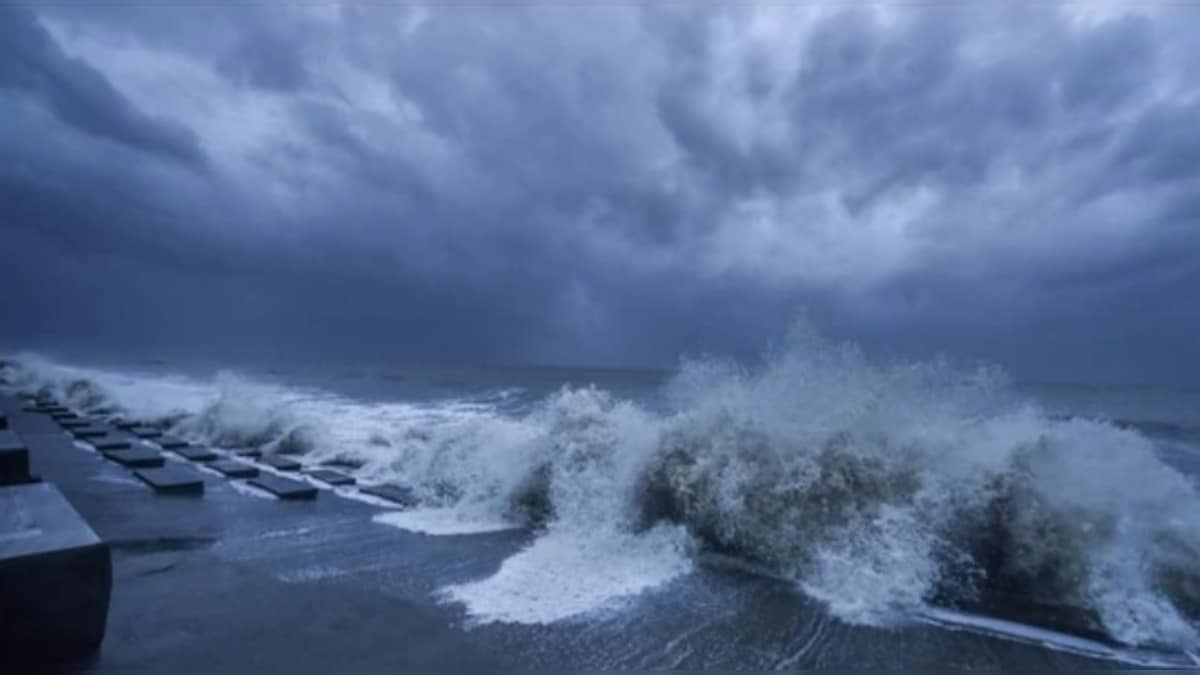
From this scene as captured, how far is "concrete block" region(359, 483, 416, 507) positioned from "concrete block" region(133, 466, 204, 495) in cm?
198

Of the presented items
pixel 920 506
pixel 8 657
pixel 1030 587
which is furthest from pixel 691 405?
pixel 8 657

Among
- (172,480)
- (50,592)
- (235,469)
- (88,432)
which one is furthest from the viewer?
(88,432)

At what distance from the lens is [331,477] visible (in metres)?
8.70

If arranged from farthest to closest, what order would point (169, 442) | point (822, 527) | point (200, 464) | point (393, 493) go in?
point (169, 442) < point (200, 464) < point (393, 493) < point (822, 527)

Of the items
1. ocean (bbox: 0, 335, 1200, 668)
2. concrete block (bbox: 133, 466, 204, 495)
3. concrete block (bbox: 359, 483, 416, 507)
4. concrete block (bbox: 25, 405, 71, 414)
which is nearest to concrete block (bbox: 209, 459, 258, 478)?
concrete block (bbox: 133, 466, 204, 495)

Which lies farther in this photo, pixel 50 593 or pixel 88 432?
pixel 88 432

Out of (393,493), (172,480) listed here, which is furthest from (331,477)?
(172,480)

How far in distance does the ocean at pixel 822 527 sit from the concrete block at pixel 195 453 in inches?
170

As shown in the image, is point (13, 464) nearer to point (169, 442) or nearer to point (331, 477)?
→ point (331, 477)

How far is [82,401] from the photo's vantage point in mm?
18891

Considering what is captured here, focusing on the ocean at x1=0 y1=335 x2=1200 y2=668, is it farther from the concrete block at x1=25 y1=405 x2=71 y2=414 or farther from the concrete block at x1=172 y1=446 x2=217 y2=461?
the concrete block at x1=25 y1=405 x2=71 y2=414

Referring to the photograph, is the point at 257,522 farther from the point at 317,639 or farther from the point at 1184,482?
the point at 1184,482

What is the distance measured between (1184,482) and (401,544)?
7032 mm

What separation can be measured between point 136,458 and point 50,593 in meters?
7.28
